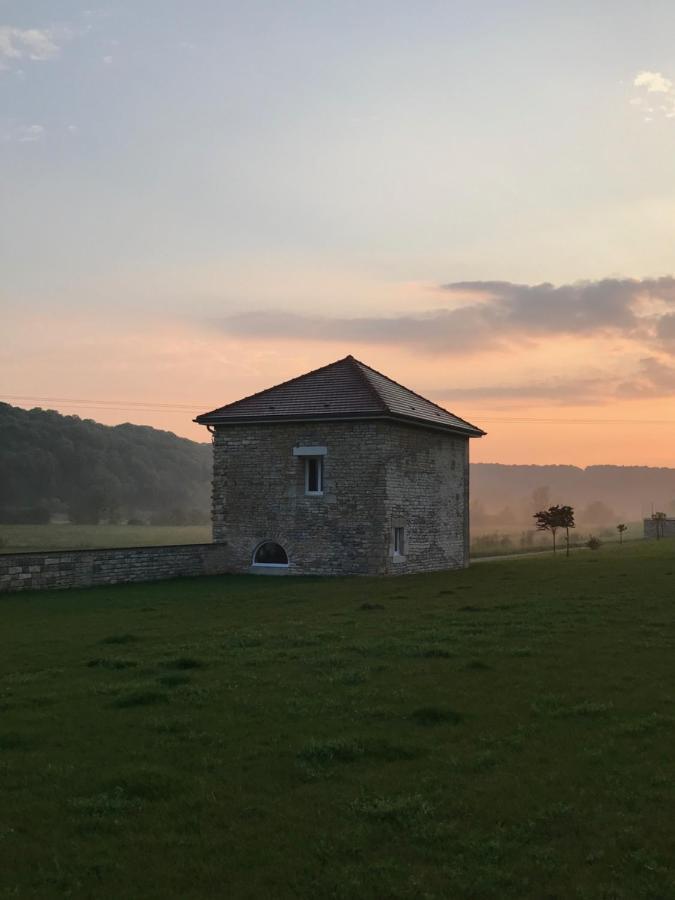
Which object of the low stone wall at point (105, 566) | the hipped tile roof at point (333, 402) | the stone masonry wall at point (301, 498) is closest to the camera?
the low stone wall at point (105, 566)

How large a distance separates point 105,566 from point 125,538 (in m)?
52.2

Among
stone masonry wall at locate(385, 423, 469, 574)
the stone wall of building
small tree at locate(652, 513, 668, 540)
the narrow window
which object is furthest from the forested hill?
the narrow window

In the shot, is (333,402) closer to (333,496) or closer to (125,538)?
(333,496)

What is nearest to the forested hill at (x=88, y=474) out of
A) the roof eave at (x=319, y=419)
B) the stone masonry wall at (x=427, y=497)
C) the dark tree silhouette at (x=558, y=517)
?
the dark tree silhouette at (x=558, y=517)

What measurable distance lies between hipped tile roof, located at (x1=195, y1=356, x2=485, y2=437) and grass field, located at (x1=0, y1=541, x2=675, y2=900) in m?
15.6

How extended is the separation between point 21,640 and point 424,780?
420 inches

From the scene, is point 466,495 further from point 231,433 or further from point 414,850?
point 414,850

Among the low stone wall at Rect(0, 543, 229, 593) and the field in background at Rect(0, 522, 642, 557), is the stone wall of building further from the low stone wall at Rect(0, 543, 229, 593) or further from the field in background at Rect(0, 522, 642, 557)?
the field in background at Rect(0, 522, 642, 557)

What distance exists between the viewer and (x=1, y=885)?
18.9 ft

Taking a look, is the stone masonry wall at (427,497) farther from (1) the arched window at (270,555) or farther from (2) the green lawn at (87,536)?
(2) the green lawn at (87,536)

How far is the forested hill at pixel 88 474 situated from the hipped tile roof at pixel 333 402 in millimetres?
68945

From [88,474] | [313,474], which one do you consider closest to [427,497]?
[313,474]

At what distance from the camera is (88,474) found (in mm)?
104312

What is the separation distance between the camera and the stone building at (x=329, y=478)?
1237 inches
